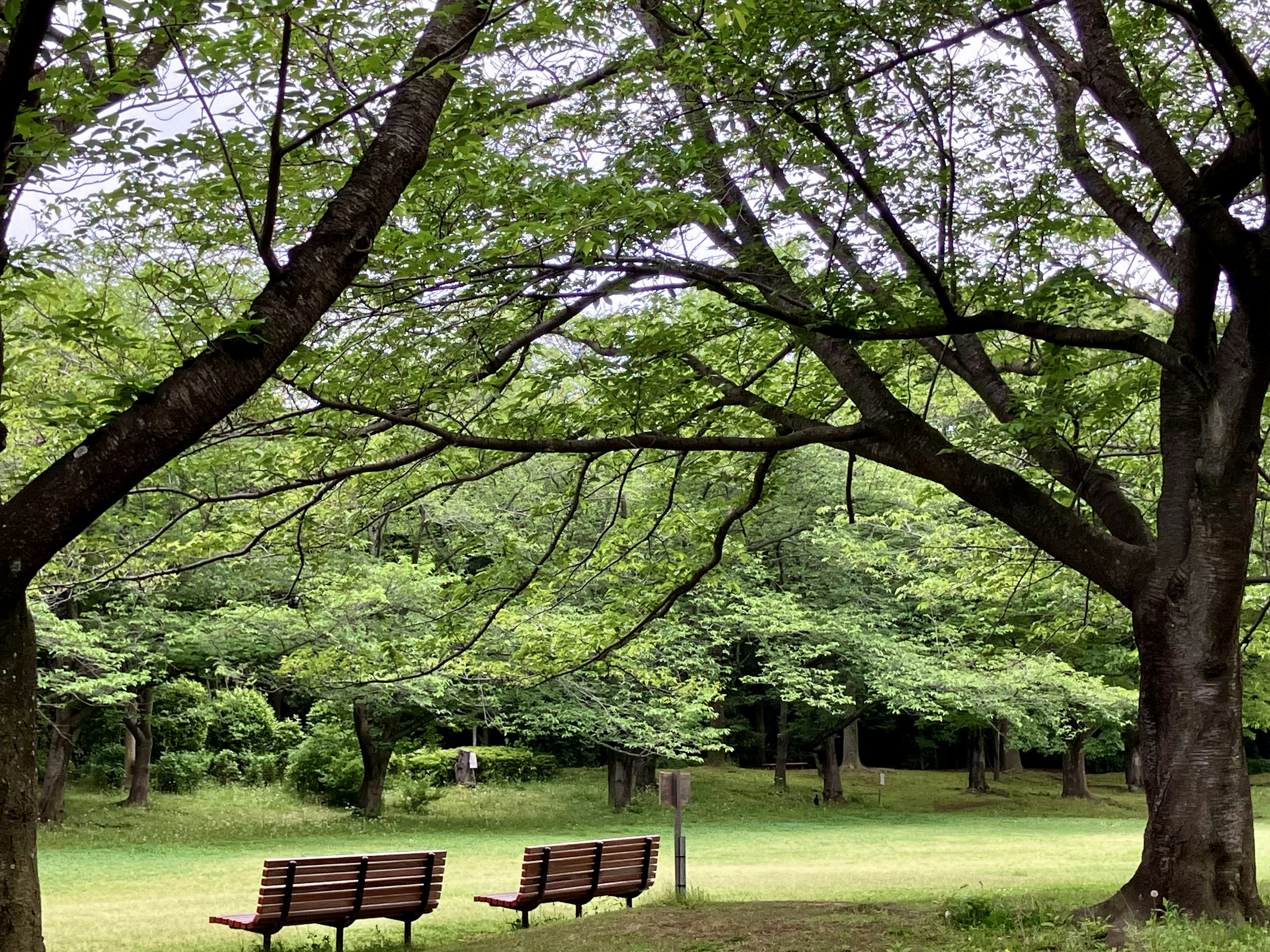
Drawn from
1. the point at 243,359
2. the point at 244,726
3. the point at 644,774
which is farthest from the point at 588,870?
the point at 244,726

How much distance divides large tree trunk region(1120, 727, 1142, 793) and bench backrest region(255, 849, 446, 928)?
106 ft

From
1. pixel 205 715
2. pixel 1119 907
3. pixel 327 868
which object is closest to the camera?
pixel 1119 907

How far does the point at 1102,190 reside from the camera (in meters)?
8.61

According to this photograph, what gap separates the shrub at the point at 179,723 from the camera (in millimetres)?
28609

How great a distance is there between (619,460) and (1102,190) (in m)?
5.26

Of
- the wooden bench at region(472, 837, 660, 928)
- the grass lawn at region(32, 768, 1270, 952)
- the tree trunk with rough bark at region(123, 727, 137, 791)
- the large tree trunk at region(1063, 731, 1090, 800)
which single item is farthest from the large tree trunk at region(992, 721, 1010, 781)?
the wooden bench at region(472, 837, 660, 928)

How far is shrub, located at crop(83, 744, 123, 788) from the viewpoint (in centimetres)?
2789

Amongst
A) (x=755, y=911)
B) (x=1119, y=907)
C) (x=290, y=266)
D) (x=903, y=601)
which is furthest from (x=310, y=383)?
(x=903, y=601)

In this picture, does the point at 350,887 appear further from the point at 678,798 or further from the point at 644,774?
the point at 644,774

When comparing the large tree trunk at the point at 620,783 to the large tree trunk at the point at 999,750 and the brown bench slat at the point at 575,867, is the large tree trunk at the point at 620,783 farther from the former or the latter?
the brown bench slat at the point at 575,867

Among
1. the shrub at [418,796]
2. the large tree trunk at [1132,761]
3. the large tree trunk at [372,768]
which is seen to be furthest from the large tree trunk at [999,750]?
the large tree trunk at [372,768]

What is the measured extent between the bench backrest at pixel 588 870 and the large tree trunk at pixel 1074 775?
25.8 meters

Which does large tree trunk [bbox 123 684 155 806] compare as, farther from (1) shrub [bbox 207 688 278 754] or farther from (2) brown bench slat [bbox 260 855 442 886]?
(2) brown bench slat [bbox 260 855 442 886]

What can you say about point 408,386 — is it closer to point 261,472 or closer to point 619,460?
point 261,472
